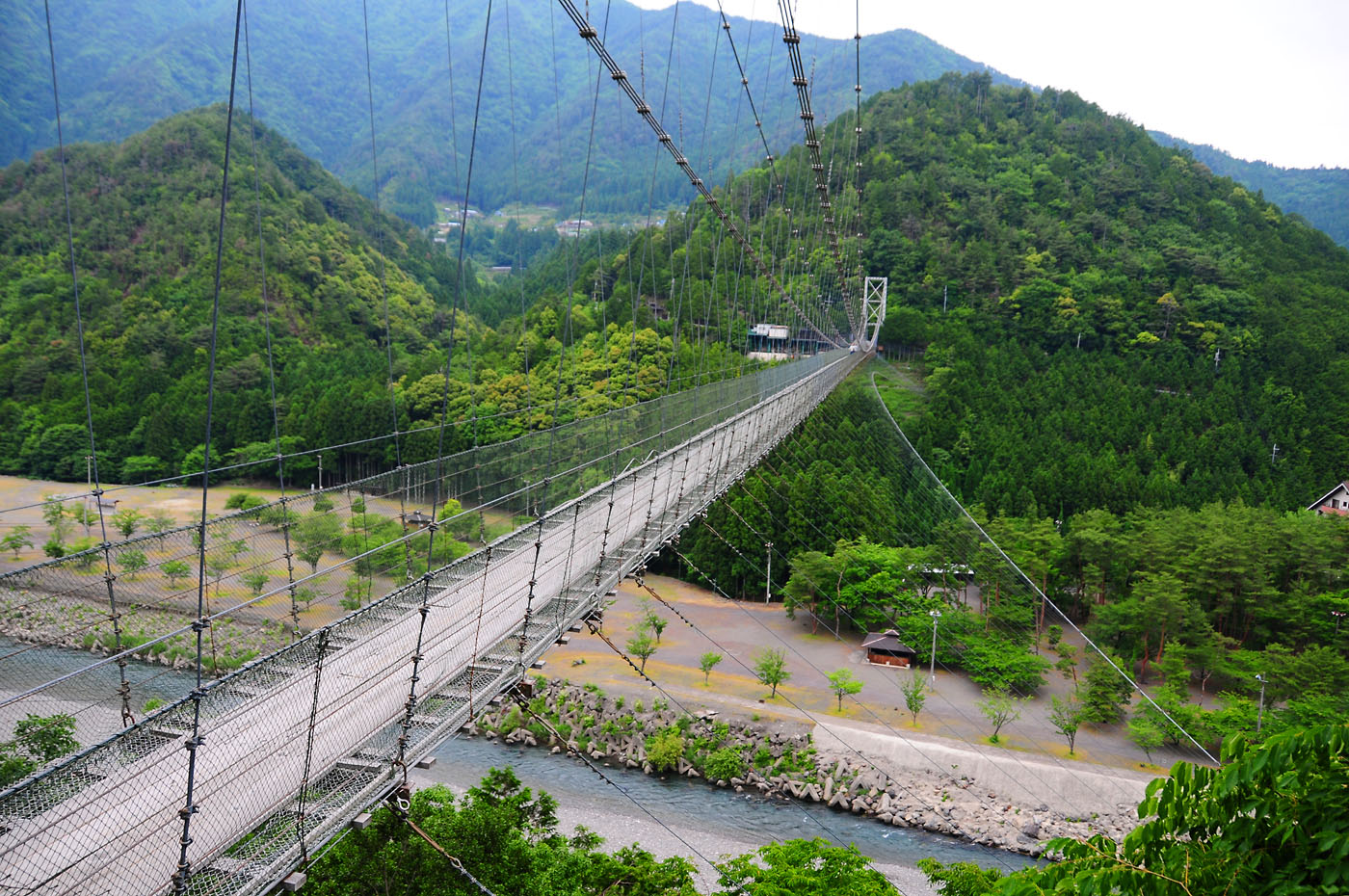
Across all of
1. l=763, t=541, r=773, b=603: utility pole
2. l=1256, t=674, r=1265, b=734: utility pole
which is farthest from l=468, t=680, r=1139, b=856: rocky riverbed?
l=763, t=541, r=773, b=603: utility pole

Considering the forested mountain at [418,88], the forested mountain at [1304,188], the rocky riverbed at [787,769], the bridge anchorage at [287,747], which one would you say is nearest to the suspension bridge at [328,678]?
the bridge anchorage at [287,747]

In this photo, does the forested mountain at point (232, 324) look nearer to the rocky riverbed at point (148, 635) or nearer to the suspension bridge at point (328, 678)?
the rocky riverbed at point (148, 635)

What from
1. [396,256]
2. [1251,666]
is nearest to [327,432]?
[396,256]

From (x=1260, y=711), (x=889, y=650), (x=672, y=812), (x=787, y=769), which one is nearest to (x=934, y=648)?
(x=889, y=650)

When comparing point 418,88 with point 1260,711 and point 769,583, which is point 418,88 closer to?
point 769,583

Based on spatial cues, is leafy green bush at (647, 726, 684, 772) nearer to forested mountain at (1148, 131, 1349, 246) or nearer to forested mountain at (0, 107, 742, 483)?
forested mountain at (0, 107, 742, 483)
